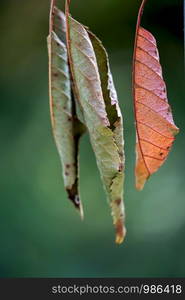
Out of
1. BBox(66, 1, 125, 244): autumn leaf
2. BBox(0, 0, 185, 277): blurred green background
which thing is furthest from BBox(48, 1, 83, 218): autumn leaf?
BBox(0, 0, 185, 277): blurred green background

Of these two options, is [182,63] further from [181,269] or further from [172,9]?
[181,269]

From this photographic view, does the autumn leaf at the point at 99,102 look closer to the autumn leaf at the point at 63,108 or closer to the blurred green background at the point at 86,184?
the autumn leaf at the point at 63,108

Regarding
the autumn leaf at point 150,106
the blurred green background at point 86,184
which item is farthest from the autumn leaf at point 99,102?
the blurred green background at point 86,184

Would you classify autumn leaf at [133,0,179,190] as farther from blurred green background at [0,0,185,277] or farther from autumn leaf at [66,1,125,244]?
blurred green background at [0,0,185,277]

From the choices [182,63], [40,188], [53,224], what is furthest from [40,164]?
[182,63]

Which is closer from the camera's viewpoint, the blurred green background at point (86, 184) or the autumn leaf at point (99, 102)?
the autumn leaf at point (99, 102)

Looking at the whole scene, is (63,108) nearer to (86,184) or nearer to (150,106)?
(150,106)

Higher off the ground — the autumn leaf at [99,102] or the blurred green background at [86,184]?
the autumn leaf at [99,102]
